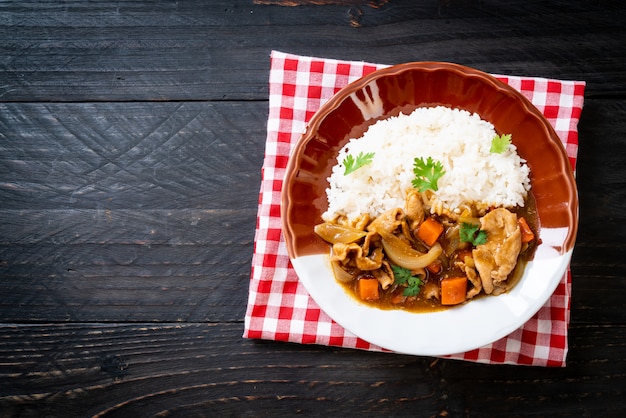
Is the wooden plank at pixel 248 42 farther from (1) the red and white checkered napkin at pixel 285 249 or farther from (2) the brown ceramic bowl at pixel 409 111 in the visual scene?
(2) the brown ceramic bowl at pixel 409 111

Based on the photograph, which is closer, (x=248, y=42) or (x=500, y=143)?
(x=500, y=143)

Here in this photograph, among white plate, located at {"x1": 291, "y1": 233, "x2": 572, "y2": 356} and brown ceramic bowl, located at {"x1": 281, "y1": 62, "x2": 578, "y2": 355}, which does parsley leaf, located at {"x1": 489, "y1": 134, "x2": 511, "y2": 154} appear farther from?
white plate, located at {"x1": 291, "y1": 233, "x2": 572, "y2": 356}

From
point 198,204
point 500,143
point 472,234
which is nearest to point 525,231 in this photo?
point 472,234

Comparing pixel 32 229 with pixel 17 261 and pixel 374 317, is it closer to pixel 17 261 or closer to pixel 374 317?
pixel 17 261

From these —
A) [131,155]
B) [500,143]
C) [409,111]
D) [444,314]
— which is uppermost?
[409,111]

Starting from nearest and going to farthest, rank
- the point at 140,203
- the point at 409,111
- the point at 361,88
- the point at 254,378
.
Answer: the point at 361,88 < the point at 409,111 < the point at 254,378 < the point at 140,203

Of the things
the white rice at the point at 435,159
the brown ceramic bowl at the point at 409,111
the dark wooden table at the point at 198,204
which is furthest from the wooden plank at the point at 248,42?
the white rice at the point at 435,159

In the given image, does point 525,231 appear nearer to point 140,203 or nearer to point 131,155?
point 140,203
